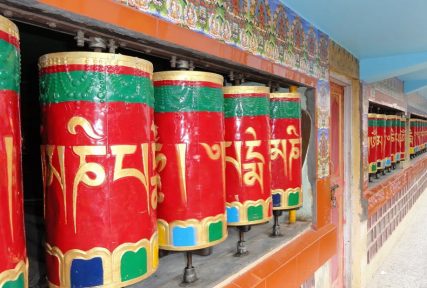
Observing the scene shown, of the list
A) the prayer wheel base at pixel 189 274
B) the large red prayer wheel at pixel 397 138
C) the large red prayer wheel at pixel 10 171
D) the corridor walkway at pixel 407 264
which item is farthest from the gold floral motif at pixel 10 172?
the large red prayer wheel at pixel 397 138

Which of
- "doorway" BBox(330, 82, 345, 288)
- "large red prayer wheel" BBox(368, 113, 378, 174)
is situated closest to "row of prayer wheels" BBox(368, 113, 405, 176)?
"large red prayer wheel" BBox(368, 113, 378, 174)

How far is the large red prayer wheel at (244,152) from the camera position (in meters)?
0.99

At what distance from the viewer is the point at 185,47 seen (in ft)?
2.81

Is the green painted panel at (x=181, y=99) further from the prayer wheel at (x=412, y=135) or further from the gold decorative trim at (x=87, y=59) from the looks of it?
the prayer wheel at (x=412, y=135)

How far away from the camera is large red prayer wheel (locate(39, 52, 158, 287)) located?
569mm

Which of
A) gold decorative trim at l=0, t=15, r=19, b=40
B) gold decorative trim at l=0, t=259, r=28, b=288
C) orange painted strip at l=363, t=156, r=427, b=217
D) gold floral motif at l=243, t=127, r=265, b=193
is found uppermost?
gold decorative trim at l=0, t=15, r=19, b=40

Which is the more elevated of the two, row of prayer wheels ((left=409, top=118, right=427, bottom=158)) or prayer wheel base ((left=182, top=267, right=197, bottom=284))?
row of prayer wheels ((left=409, top=118, right=427, bottom=158))

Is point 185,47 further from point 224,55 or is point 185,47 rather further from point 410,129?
point 410,129

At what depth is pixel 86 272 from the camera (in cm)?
58

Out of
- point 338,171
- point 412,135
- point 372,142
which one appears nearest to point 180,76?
point 338,171

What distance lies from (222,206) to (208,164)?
106mm

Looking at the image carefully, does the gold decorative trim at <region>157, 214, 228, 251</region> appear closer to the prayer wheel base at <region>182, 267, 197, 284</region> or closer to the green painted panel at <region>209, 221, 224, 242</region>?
the green painted panel at <region>209, 221, 224, 242</region>

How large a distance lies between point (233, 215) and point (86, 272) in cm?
48

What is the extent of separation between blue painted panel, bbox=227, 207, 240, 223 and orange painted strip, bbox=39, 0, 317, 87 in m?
0.41
